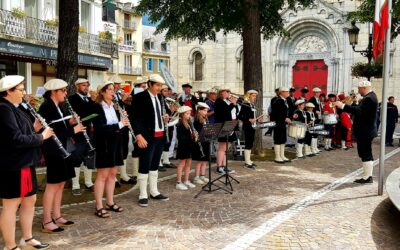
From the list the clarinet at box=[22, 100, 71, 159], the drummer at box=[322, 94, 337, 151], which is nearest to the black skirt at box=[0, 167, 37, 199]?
the clarinet at box=[22, 100, 71, 159]

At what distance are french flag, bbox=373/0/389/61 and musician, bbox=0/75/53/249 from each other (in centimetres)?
631

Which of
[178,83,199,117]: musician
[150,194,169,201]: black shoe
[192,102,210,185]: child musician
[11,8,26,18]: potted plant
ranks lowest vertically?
[150,194,169,201]: black shoe

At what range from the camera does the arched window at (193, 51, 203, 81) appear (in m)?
30.2

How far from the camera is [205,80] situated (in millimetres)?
29594

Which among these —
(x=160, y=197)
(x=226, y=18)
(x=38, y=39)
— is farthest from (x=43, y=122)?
(x=38, y=39)

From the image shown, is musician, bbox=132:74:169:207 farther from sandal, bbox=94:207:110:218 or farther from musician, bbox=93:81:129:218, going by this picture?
sandal, bbox=94:207:110:218

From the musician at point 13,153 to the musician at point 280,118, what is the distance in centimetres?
769

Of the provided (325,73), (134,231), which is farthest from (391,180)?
(325,73)

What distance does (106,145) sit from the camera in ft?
20.1

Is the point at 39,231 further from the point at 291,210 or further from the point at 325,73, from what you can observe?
the point at 325,73

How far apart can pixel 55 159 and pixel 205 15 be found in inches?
309

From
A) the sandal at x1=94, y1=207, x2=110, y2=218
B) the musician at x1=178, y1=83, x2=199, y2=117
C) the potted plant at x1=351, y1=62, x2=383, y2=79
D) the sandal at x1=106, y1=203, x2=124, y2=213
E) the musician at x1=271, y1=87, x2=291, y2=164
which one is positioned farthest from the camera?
the potted plant at x1=351, y1=62, x2=383, y2=79

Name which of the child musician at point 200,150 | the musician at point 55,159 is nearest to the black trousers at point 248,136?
the child musician at point 200,150

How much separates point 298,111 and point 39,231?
354 inches
